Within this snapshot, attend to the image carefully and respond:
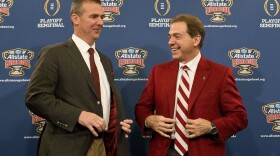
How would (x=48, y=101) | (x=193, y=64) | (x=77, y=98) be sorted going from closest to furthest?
(x=48, y=101) < (x=77, y=98) < (x=193, y=64)

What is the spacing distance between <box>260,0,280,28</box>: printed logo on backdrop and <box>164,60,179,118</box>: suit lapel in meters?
0.89

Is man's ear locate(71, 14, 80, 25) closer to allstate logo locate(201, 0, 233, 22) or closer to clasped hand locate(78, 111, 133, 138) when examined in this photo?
clasped hand locate(78, 111, 133, 138)

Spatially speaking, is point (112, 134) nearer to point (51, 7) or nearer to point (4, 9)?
point (51, 7)

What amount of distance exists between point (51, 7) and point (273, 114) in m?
1.81

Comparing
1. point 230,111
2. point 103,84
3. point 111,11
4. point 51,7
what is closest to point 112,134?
point 103,84

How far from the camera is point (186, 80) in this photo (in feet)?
7.72

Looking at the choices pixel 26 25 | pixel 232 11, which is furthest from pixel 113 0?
pixel 232 11

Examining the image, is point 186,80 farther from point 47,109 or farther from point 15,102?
point 15,102

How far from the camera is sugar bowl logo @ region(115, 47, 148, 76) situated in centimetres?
291

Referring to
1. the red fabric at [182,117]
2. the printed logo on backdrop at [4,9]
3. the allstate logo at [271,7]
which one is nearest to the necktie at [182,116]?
the red fabric at [182,117]

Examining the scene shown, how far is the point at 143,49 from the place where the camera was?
9.56 ft

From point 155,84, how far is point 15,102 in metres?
1.10

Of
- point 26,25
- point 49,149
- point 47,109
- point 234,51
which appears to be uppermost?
point 26,25

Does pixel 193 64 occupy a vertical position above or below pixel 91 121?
above
